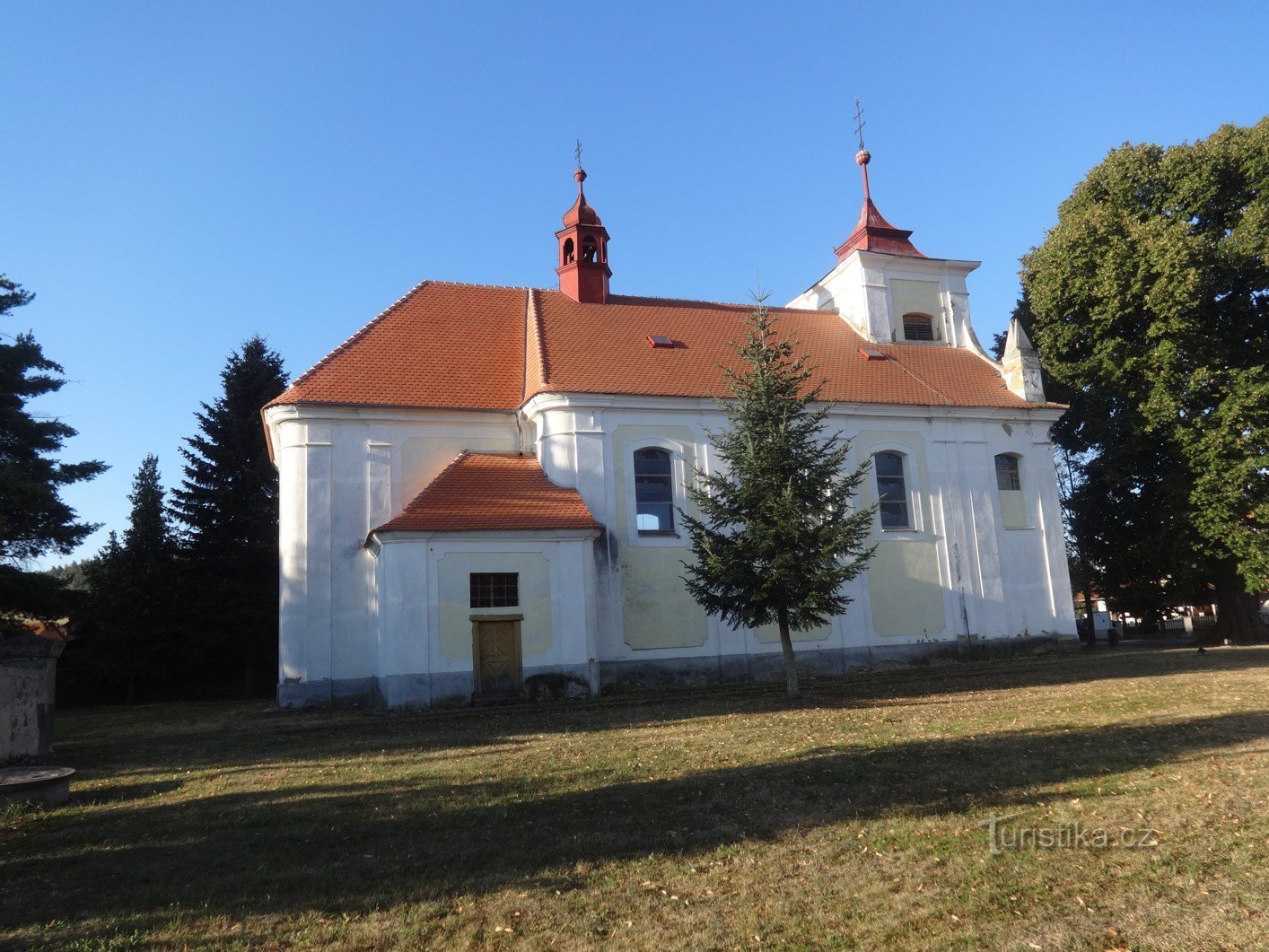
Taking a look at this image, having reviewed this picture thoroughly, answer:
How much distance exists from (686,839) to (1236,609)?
2622 centimetres

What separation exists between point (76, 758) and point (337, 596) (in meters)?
7.67

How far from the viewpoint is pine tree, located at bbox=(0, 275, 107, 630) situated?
1897 cm

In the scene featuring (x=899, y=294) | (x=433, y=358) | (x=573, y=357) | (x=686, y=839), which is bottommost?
(x=686, y=839)

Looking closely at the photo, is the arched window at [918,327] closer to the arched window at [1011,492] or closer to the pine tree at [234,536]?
the arched window at [1011,492]

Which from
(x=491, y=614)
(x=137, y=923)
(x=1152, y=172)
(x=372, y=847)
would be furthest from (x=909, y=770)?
(x=1152, y=172)

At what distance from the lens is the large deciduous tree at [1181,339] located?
24.0m

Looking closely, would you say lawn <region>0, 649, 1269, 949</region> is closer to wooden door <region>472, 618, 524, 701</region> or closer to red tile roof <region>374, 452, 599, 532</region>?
wooden door <region>472, 618, 524, 701</region>

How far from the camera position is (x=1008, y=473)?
25.4 metres

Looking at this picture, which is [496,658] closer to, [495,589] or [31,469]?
[495,589]

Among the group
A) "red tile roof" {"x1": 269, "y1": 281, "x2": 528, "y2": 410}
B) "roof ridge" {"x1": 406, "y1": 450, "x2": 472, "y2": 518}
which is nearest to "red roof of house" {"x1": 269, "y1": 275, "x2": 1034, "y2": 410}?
"red tile roof" {"x1": 269, "y1": 281, "x2": 528, "y2": 410}

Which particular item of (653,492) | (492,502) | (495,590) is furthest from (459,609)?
(653,492)

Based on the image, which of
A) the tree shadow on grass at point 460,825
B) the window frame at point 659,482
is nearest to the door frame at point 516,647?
the window frame at point 659,482

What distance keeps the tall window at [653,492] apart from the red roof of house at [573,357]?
1.69 metres

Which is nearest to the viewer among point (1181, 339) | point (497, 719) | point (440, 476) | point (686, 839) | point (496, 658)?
point (686, 839)
